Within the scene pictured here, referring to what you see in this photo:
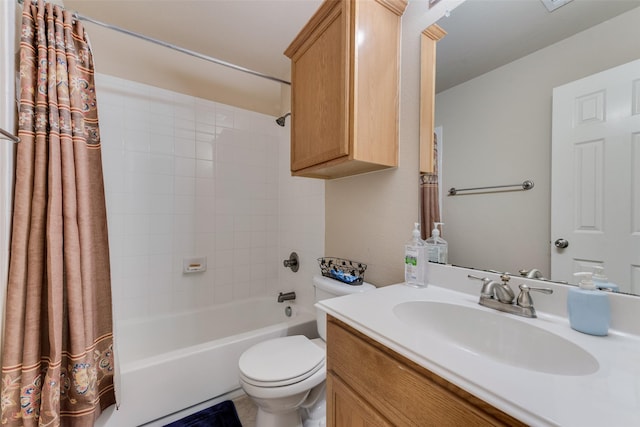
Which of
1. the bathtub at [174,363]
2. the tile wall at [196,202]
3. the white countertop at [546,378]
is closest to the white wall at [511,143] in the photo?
the white countertop at [546,378]

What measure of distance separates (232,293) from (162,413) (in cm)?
92

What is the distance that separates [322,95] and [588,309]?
110 cm

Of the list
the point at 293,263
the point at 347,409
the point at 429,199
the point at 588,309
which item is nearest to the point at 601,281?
the point at 588,309

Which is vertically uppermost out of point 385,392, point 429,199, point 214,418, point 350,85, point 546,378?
point 350,85

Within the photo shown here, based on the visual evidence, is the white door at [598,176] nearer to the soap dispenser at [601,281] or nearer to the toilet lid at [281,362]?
the soap dispenser at [601,281]

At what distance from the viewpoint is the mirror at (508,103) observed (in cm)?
68

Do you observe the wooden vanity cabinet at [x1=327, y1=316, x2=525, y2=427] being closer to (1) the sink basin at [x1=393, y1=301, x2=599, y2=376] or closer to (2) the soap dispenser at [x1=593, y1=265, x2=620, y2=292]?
(1) the sink basin at [x1=393, y1=301, x2=599, y2=376]

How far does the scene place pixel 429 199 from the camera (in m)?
1.04

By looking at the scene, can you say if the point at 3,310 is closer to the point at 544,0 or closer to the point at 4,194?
the point at 4,194

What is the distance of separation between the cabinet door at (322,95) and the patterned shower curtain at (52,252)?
0.95 metres

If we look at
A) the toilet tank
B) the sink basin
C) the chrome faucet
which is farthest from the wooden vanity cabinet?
the chrome faucet

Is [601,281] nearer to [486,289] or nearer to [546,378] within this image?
[486,289]

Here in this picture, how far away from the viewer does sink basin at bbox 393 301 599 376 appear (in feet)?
1.79

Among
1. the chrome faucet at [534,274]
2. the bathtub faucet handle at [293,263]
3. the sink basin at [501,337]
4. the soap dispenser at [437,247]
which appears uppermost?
the soap dispenser at [437,247]
